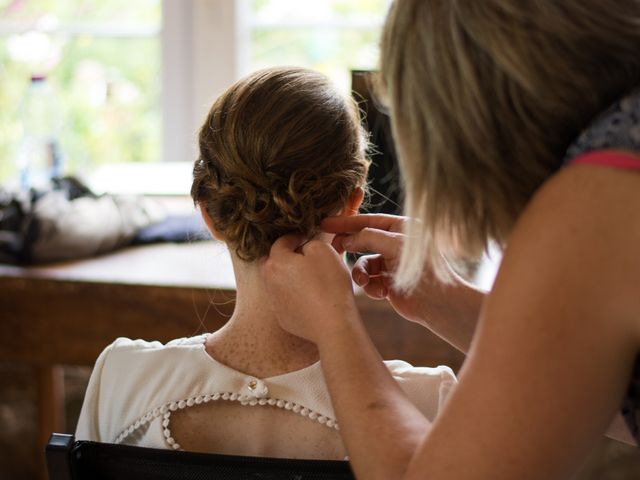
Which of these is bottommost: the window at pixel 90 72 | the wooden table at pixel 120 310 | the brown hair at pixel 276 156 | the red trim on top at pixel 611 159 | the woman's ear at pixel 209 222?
the wooden table at pixel 120 310

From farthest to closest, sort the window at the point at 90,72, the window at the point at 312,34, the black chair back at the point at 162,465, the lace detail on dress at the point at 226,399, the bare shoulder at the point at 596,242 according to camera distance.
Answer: the window at the point at 90,72 < the window at the point at 312,34 < the lace detail on dress at the point at 226,399 < the black chair back at the point at 162,465 < the bare shoulder at the point at 596,242

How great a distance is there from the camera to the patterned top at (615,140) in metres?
0.82

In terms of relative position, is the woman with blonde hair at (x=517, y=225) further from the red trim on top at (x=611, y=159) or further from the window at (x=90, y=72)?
the window at (x=90, y=72)

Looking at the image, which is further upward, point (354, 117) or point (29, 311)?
point (354, 117)

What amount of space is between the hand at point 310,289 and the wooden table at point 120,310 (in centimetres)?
87

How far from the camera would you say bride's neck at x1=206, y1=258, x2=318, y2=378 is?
115 cm

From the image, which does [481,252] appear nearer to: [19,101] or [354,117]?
[354,117]

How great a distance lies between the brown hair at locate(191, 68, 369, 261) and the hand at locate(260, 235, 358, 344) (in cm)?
8

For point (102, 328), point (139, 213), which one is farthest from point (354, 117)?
point (139, 213)

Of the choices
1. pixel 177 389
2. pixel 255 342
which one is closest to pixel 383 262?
pixel 255 342

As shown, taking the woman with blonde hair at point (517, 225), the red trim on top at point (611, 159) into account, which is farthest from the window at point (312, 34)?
the red trim on top at point (611, 159)

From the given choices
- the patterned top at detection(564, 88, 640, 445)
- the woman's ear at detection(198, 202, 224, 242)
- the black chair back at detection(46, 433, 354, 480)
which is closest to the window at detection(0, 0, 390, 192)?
the woman's ear at detection(198, 202, 224, 242)

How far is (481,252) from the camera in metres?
0.95

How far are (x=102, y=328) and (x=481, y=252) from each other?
1.35 meters
